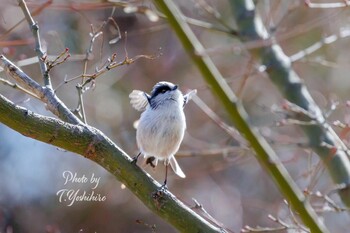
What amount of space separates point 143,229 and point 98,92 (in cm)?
173

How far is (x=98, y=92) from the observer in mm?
6895

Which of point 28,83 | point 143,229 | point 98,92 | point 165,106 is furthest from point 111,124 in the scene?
point 28,83

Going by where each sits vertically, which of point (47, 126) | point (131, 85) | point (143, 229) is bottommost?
point (47, 126)

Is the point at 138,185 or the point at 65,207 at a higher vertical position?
the point at 65,207

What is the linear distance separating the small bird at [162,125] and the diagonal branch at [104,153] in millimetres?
821

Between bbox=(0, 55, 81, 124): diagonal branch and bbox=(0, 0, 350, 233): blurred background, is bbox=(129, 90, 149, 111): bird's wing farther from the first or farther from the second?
bbox=(0, 0, 350, 233): blurred background

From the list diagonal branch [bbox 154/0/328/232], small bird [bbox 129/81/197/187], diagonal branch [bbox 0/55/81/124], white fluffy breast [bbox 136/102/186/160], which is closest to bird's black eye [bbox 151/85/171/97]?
small bird [bbox 129/81/197/187]

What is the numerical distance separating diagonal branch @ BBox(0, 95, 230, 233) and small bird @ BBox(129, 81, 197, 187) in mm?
→ 821

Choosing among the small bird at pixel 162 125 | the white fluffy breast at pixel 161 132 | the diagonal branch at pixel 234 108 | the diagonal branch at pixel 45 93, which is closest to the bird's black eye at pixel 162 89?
the small bird at pixel 162 125

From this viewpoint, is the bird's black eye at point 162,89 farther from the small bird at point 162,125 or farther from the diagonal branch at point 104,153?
the diagonal branch at point 104,153

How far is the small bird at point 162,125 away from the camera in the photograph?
3574mm

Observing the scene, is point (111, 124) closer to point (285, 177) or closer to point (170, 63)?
point (170, 63)

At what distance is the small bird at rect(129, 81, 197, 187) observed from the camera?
11.7 ft

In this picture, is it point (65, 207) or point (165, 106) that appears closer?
point (165, 106)
